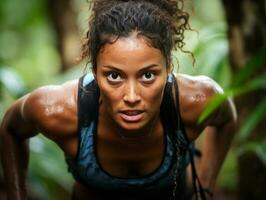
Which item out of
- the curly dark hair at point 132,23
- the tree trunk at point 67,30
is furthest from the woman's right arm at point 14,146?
the tree trunk at point 67,30

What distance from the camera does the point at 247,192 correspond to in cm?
328

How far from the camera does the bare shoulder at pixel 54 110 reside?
8.62 ft

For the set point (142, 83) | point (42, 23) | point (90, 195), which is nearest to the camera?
point (142, 83)

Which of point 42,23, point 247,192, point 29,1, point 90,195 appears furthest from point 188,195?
point 42,23

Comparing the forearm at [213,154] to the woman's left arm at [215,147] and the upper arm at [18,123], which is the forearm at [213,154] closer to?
the woman's left arm at [215,147]

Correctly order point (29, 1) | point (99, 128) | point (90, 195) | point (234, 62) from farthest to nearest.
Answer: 1. point (29, 1)
2. point (234, 62)
3. point (90, 195)
4. point (99, 128)

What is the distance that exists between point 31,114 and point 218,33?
Result: 1497 millimetres

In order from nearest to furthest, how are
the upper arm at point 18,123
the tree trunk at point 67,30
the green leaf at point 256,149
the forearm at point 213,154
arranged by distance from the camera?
the upper arm at point 18,123 < the green leaf at point 256,149 < the forearm at point 213,154 < the tree trunk at point 67,30

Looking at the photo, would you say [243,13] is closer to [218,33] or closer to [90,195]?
[218,33]

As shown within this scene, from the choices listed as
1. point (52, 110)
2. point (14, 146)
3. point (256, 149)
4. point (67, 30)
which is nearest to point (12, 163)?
point (14, 146)

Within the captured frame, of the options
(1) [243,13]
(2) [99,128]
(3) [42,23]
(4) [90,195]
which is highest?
(1) [243,13]

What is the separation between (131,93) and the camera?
7.30 ft

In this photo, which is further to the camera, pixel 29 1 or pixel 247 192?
pixel 29 1

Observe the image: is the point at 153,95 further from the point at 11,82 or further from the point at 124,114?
the point at 11,82
